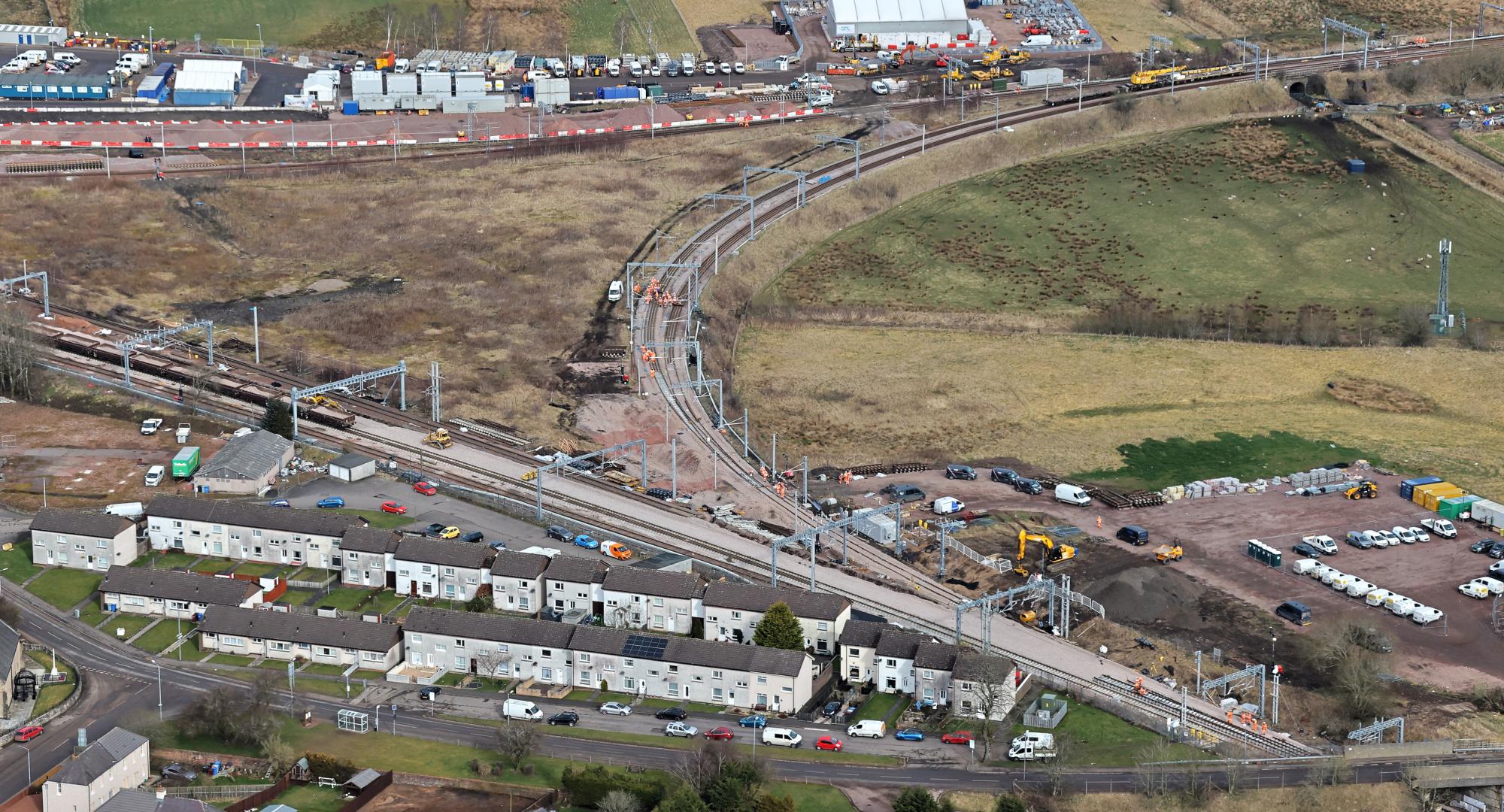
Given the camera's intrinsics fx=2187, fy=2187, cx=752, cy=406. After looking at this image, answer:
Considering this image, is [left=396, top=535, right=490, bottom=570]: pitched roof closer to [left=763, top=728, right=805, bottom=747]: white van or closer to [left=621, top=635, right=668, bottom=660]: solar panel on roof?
[left=621, top=635, right=668, bottom=660]: solar panel on roof

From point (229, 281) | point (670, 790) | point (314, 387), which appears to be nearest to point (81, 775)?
point (670, 790)

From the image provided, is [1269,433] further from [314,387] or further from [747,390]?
[314,387]

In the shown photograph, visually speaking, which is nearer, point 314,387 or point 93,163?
point 314,387

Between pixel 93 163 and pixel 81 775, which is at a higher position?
pixel 93 163

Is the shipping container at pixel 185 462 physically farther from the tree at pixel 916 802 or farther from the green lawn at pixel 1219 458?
the tree at pixel 916 802

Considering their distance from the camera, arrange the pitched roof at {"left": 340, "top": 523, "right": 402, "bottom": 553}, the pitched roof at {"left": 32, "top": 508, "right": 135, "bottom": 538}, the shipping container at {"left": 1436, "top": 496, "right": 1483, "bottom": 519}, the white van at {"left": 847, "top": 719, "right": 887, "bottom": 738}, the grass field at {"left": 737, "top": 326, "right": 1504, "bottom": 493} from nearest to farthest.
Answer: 1. the white van at {"left": 847, "top": 719, "right": 887, "bottom": 738}
2. the pitched roof at {"left": 340, "top": 523, "right": 402, "bottom": 553}
3. the pitched roof at {"left": 32, "top": 508, "right": 135, "bottom": 538}
4. the shipping container at {"left": 1436, "top": 496, "right": 1483, "bottom": 519}
5. the grass field at {"left": 737, "top": 326, "right": 1504, "bottom": 493}

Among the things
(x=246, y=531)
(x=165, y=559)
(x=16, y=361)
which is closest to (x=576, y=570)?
(x=246, y=531)

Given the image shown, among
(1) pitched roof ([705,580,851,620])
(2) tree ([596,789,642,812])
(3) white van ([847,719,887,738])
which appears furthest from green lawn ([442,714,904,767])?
(1) pitched roof ([705,580,851,620])
